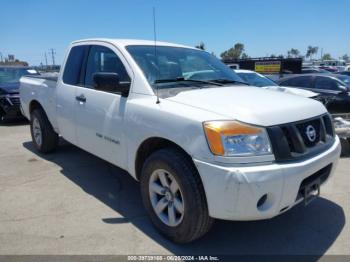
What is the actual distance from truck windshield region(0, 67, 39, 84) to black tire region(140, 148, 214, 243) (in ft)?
28.8

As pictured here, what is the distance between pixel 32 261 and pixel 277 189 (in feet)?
6.97

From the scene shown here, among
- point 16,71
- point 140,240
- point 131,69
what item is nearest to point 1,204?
point 140,240

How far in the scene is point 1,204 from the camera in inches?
152

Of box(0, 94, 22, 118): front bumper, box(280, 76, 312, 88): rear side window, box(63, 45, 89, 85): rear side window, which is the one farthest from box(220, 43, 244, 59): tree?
box(63, 45, 89, 85): rear side window

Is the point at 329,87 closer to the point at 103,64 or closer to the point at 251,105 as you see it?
the point at 103,64

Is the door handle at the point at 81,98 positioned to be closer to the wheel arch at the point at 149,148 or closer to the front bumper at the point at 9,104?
the wheel arch at the point at 149,148

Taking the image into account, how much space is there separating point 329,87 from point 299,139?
26.3 ft

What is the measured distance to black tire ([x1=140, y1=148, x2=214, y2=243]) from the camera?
262 cm

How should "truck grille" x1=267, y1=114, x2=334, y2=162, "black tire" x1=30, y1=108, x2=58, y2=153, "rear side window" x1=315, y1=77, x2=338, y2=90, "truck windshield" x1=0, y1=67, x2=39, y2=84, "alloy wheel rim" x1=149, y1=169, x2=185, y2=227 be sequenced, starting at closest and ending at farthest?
1. "truck grille" x1=267, y1=114, x2=334, y2=162
2. "alloy wheel rim" x1=149, y1=169, x2=185, y2=227
3. "black tire" x1=30, y1=108, x2=58, y2=153
4. "rear side window" x1=315, y1=77, x2=338, y2=90
5. "truck windshield" x1=0, y1=67, x2=39, y2=84

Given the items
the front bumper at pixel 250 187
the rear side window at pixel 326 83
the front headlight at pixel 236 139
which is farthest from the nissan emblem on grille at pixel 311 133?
the rear side window at pixel 326 83

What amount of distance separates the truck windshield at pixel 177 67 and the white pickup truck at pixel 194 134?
0.05 ft

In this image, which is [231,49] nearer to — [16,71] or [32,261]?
[16,71]

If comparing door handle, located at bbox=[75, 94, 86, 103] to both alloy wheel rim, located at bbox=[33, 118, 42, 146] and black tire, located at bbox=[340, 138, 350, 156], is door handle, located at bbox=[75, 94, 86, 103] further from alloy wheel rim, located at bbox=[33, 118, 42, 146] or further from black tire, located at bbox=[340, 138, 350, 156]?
black tire, located at bbox=[340, 138, 350, 156]

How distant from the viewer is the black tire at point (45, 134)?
5418mm
